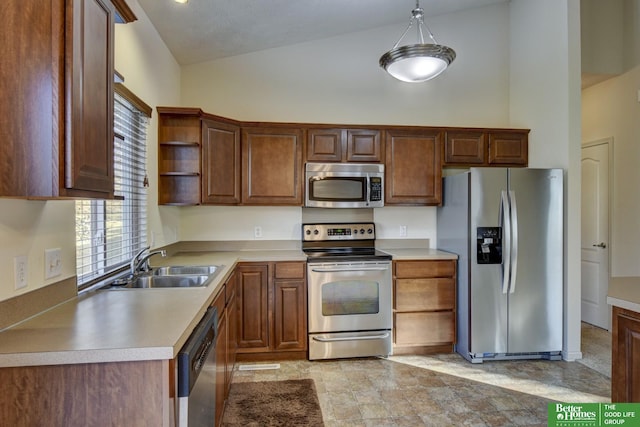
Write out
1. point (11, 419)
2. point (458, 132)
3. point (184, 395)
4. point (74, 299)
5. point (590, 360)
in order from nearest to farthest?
point (11, 419)
point (184, 395)
point (74, 299)
point (590, 360)
point (458, 132)

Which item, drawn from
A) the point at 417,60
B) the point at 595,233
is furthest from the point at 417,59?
the point at 595,233

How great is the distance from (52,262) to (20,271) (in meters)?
0.19

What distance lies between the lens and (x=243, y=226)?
3.78m

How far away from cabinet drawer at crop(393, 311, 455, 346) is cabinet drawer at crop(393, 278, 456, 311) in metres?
0.07

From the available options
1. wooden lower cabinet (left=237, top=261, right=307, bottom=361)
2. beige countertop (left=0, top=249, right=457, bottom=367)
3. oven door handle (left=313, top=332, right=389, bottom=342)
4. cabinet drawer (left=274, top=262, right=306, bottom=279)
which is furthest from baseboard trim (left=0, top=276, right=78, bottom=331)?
oven door handle (left=313, top=332, right=389, bottom=342)

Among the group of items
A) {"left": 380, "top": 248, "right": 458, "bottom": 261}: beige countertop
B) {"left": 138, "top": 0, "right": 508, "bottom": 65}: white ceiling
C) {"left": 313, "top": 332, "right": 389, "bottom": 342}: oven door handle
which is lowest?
{"left": 313, "top": 332, "right": 389, "bottom": 342}: oven door handle

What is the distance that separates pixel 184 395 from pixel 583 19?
4903mm

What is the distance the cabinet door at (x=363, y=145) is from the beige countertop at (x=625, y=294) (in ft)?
6.96

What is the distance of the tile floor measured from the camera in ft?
7.74

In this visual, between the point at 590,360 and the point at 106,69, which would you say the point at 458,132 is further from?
the point at 106,69

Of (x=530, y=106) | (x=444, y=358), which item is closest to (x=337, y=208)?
(x=444, y=358)

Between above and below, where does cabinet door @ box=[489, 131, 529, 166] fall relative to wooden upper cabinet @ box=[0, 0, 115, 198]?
above

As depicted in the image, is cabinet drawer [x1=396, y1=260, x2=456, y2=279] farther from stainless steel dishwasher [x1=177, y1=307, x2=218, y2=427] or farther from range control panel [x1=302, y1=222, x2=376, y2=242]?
stainless steel dishwasher [x1=177, y1=307, x2=218, y2=427]

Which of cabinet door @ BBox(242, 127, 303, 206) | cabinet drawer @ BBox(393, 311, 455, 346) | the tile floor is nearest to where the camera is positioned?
the tile floor
